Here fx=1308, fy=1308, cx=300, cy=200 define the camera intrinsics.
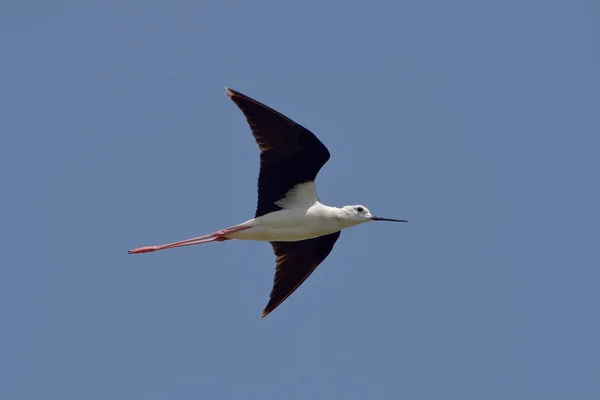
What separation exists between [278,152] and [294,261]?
163 centimetres

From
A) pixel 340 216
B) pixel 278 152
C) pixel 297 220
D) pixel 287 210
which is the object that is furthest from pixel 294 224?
pixel 278 152

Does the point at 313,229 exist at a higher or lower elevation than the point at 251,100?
lower

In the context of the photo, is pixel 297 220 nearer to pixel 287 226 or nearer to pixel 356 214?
pixel 287 226

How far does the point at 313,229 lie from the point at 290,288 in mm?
893

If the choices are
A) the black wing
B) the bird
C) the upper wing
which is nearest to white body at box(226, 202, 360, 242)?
the bird

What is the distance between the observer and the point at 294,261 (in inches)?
614

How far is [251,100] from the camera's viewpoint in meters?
14.1

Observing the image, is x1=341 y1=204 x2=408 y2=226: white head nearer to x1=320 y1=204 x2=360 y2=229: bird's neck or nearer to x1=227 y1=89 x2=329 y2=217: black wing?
x1=320 y1=204 x2=360 y2=229: bird's neck

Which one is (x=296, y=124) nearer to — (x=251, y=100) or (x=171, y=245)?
(x=251, y=100)

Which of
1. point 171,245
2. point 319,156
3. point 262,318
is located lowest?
point 262,318

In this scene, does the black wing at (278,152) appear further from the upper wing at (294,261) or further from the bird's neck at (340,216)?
the upper wing at (294,261)

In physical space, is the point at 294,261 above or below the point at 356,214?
below

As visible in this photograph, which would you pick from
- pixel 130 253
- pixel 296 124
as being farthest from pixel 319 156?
pixel 130 253

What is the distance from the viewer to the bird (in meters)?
14.4
